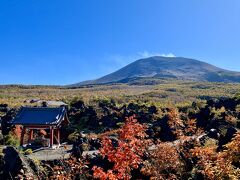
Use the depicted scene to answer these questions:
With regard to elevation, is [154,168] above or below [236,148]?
below

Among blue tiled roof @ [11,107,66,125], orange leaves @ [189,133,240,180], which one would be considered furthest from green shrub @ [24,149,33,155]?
orange leaves @ [189,133,240,180]

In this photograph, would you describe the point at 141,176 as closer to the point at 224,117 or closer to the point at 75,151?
the point at 75,151

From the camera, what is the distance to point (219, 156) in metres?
14.1

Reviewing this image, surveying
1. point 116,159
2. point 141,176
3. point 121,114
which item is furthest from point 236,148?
point 121,114

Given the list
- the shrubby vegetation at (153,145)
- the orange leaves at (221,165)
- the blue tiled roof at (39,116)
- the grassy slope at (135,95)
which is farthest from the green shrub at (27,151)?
the grassy slope at (135,95)

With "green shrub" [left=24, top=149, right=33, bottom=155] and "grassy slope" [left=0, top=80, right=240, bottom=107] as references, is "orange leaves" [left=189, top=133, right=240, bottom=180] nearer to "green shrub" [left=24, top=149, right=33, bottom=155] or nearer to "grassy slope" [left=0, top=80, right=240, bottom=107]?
"green shrub" [left=24, top=149, right=33, bottom=155]

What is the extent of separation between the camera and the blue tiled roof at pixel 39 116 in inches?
1399

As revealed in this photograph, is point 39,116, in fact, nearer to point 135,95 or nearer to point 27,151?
point 27,151

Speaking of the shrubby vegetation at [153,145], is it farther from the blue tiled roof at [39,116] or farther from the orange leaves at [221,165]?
the blue tiled roof at [39,116]

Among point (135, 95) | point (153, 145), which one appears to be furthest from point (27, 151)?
point (135, 95)

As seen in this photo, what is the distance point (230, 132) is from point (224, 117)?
457 inches

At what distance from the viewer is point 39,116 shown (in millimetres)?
36125

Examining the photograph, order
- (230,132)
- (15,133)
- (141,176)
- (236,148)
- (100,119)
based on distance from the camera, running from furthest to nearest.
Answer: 1. (100,119)
2. (15,133)
3. (230,132)
4. (141,176)
5. (236,148)

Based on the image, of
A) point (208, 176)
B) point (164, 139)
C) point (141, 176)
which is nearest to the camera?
point (208, 176)
